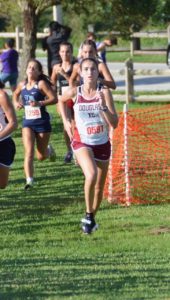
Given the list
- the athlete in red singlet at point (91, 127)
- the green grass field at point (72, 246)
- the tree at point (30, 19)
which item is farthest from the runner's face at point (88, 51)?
the tree at point (30, 19)

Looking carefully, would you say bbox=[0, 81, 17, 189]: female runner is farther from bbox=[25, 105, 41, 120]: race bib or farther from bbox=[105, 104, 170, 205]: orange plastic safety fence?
bbox=[25, 105, 41, 120]: race bib

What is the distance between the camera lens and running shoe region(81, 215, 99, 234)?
1114cm

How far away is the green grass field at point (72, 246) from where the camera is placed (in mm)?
7805

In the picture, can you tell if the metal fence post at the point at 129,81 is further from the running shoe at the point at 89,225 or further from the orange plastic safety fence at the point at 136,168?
the running shoe at the point at 89,225

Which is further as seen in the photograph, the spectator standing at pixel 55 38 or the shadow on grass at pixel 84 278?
the spectator standing at pixel 55 38

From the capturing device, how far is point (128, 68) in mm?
24984

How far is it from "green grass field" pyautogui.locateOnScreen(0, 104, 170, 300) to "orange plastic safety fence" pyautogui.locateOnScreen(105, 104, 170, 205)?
0.31 meters

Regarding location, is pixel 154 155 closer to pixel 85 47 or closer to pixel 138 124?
pixel 138 124

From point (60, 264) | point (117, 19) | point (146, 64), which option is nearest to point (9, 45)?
point (117, 19)

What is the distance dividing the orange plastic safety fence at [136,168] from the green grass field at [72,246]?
0.31 m

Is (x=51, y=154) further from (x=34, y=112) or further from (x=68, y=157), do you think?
(x=34, y=112)

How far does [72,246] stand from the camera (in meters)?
10.4

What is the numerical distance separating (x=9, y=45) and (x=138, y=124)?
14.9 meters

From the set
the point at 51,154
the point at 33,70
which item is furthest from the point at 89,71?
the point at 51,154
